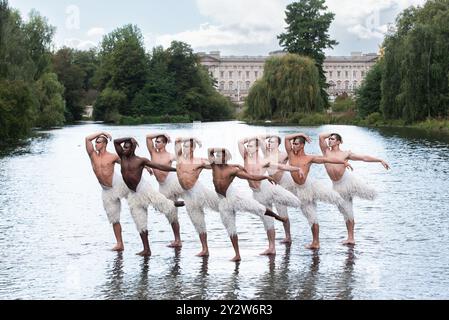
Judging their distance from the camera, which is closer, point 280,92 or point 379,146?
point 379,146

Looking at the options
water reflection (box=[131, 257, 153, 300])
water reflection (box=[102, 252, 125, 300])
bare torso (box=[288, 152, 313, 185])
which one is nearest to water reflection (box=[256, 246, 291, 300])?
bare torso (box=[288, 152, 313, 185])

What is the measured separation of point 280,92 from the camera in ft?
298

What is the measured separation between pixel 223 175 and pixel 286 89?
7850cm

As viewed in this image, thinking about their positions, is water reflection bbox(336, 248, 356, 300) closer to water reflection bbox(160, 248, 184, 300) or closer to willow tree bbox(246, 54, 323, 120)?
water reflection bbox(160, 248, 184, 300)

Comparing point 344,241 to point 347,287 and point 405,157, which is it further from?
point 405,157

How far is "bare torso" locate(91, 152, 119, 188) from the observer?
1301cm

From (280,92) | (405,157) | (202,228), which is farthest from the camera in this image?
(280,92)

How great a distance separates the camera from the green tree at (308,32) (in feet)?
387

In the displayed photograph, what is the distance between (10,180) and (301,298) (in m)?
17.7

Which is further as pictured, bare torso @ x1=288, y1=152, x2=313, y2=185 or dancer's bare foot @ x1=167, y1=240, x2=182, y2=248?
dancer's bare foot @ x1=167, y1=240, x2=182, y2=248

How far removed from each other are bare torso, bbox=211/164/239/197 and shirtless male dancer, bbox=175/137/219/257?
358 millimetres

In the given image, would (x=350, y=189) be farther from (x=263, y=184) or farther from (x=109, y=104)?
(x=109, y=104)

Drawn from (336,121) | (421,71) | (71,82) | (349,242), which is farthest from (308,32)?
(349,242)

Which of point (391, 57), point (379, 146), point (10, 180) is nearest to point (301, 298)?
point (10, 180)
